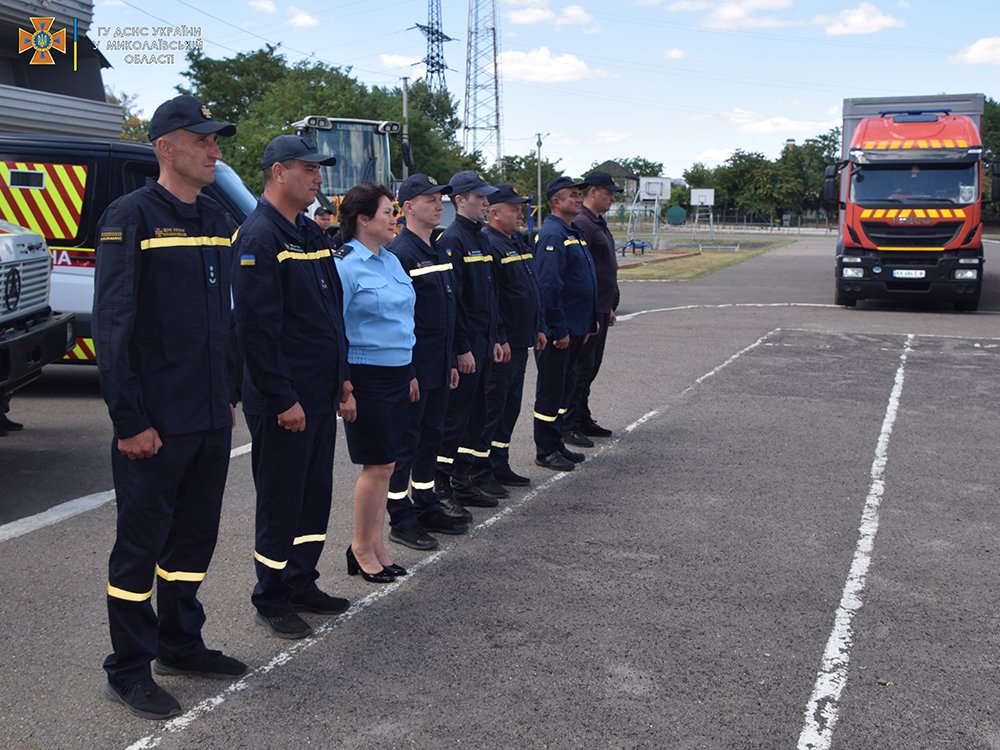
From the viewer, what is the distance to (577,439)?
8.24m

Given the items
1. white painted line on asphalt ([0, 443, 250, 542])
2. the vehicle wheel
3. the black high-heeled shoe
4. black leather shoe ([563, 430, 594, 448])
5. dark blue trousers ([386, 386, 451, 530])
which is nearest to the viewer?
the black high-heeled shoe

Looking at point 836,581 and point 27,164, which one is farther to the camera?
point 27,164

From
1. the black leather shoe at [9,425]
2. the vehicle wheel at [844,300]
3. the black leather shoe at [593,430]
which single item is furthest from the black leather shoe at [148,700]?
the vehicle wheel at [844,300]

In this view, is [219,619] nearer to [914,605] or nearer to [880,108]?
[914,605]

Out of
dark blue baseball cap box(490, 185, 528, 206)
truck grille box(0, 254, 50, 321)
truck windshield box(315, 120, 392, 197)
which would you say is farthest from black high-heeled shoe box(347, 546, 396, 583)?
truck windshield box(315, 120, 392, 197)

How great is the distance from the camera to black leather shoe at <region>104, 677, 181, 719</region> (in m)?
3.66

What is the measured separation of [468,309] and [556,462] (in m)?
1.75

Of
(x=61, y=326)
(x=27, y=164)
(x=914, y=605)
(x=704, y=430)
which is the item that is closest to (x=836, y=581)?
(x=914, y=605)

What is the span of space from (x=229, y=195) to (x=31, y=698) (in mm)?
6746

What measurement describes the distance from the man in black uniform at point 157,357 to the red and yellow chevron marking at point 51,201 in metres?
6.24

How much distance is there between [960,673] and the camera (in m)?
4.14

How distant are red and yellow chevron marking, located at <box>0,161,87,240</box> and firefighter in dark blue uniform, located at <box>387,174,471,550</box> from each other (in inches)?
197

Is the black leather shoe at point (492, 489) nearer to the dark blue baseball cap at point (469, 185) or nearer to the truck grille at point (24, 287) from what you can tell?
the dark blue baseball cap at point (469, 185)

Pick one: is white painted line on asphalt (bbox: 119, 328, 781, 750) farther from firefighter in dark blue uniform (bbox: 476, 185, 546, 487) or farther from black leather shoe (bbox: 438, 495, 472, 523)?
firefighter in dark blue uniform (bbox: 476, 185, 546, 487)
